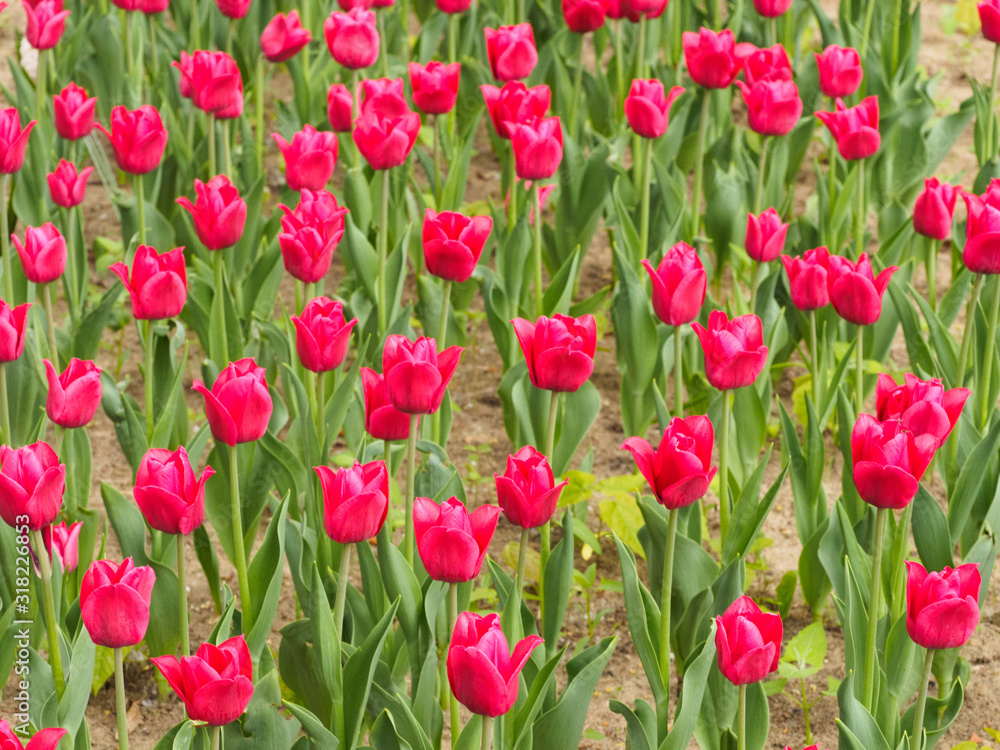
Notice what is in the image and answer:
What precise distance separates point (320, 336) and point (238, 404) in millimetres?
326

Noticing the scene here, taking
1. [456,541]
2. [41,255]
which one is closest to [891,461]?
[456,541]

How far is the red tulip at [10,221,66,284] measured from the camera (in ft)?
7.39

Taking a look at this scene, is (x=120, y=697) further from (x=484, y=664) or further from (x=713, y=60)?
(x=713, y=60)

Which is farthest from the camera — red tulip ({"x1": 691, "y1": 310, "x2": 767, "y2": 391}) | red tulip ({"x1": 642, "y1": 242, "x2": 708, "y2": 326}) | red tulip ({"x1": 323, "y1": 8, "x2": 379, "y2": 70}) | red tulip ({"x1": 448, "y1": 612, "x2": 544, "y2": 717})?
red tulip ({"x1": 323, "y1": 8, "x2": 379, "y2": 70})

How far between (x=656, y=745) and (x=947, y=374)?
1.19 m

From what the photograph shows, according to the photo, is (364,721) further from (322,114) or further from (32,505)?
(322,114)

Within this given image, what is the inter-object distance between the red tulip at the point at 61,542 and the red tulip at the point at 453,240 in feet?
2.43

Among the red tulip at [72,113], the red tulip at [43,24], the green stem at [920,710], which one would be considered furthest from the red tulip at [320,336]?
the red tulip at [43,24]

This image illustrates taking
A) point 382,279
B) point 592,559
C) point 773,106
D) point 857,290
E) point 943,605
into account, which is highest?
point 773,106

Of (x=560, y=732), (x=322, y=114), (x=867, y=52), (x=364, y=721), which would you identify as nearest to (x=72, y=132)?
(x=322, y=114)

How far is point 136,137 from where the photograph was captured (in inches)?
102

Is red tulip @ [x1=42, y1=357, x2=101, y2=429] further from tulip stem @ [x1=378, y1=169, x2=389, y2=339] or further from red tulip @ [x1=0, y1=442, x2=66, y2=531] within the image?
tulip stem @ [x1=378, y1=169, x2=389, y2=339]

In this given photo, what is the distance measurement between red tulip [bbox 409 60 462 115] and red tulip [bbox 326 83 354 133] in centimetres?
17

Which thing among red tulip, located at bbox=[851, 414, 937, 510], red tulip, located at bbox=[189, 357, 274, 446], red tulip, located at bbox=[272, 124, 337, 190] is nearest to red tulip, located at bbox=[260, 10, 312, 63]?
red tulip, located at bbox=[272, 124, 337, 190]
